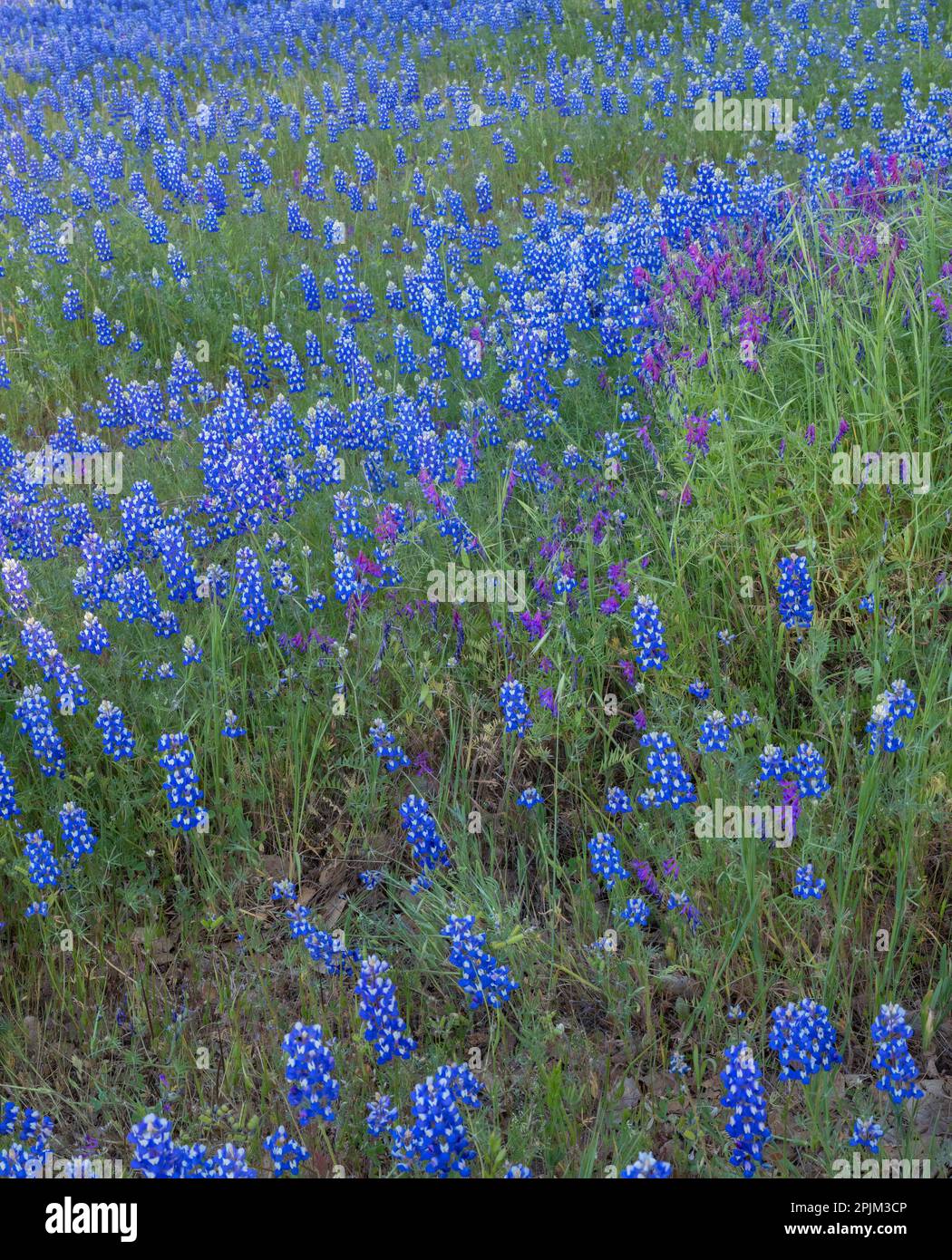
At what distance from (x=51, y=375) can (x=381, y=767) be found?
170 inches

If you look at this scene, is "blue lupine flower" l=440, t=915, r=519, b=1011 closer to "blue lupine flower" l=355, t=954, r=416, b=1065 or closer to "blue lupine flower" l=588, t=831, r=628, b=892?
"blue lupine flower" l=355, t=954, r=416, b=1065

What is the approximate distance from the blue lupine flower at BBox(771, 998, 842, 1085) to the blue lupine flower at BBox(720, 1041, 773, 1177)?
14 cm

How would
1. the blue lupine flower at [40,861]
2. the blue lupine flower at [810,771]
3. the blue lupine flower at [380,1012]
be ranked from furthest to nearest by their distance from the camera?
the blue lupine flower at [40,861]
the blue lupine flower at [810,771]
the blue lupine flower at [380,1012]

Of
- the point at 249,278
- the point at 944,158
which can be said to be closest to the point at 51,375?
the point at 249,278

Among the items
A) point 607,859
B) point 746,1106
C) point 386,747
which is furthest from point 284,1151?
point 386,747

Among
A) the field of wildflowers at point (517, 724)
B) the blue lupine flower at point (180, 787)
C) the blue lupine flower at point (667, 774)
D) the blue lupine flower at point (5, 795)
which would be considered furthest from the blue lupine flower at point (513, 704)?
the blue lupine flower at point (5, 795)

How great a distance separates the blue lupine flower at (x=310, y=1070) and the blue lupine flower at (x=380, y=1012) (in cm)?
16

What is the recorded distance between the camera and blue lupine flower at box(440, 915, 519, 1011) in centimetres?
317

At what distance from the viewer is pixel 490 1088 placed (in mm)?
3205

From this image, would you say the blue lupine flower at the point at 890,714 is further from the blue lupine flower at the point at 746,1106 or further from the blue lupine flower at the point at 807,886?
the blue lupine flower at the point at 746,1106

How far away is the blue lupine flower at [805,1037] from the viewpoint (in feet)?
9.27

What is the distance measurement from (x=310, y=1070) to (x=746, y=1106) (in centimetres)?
101

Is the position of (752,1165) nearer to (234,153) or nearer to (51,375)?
(51,375)

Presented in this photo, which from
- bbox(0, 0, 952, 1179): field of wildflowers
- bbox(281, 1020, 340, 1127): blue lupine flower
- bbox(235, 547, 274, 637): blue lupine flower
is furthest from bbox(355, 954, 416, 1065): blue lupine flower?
bbox(235, 547, 274, 637): blue lupine flower
